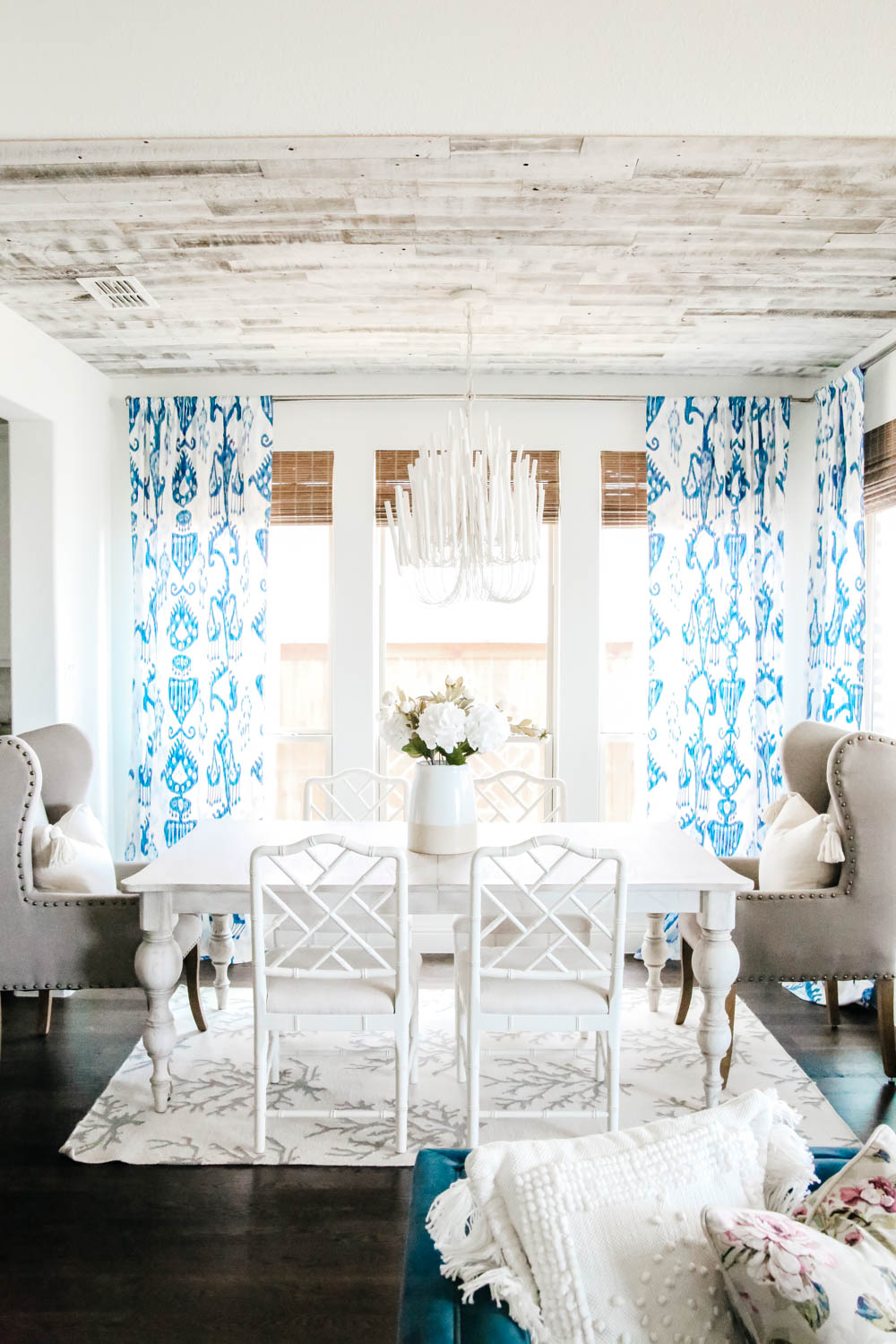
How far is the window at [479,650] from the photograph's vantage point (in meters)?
4.49

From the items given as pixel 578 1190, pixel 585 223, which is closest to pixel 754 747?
pixel 585 223

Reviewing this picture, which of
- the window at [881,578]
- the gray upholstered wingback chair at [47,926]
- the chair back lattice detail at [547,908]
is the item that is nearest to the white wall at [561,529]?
the window at [881,578]

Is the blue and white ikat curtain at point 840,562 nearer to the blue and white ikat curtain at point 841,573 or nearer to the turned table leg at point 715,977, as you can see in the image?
the blue and white ikat curtain at point 841,573

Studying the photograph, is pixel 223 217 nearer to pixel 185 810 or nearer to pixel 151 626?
pixel 151 626

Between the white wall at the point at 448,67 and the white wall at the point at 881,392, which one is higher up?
the white wall at the point at 448,67

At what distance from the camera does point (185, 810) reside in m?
4.30

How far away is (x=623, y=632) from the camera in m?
4.45

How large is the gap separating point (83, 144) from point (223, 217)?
54cm

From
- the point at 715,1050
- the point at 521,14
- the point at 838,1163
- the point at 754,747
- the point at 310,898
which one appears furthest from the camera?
the point at 754,747

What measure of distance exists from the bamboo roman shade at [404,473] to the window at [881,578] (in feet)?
4.39

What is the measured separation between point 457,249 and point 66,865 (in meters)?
2.30

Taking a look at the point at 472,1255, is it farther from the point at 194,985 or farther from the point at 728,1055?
the point at 194,985

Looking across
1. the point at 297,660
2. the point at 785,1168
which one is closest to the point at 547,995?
the point at 785,1168

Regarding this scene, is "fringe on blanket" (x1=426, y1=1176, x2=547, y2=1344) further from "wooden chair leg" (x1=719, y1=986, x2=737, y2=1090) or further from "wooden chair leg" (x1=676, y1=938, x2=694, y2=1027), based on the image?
"wooden chair leg" (x1=676, y1=938, x2=694, y2=1027)
